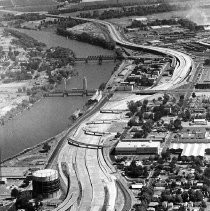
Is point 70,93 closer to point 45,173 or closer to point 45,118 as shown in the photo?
point 45,118

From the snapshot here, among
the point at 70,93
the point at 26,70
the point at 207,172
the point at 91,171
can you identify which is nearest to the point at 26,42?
the point at 26,70

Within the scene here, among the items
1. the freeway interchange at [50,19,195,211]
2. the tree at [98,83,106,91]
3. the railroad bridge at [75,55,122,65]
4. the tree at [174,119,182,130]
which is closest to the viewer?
the freeway interchange at [50,19,195,211]

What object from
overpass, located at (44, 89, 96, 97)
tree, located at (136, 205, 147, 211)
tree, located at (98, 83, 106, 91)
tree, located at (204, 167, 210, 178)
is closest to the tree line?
tree, located at (98, 83, 106, 91)

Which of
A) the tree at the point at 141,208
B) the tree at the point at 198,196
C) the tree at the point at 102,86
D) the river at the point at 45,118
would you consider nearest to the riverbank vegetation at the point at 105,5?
the river at the point at 45,118

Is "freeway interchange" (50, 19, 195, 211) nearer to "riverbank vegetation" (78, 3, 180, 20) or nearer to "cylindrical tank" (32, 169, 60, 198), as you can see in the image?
"cylindrical tank" (32, 169, 60, 198)

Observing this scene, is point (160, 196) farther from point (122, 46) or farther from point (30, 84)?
point (122, 46)
